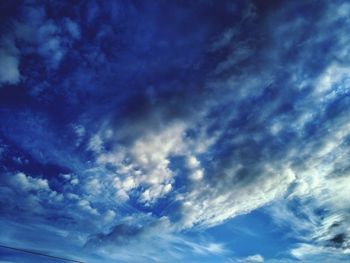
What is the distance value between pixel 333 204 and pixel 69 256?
2173 inches

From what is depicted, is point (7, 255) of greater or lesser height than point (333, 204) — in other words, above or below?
below

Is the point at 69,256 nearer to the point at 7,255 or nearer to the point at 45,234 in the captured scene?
the point at 45,234

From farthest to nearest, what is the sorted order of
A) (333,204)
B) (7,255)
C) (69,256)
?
(7,255) < (69,256) < (333,204)

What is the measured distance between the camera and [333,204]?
33.0 meters

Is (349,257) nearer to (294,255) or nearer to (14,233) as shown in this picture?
(294,255)

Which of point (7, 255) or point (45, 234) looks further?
point (7, 255)

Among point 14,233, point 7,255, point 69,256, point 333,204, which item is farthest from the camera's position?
point 7,255

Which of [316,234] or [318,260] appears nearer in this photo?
[316,234]

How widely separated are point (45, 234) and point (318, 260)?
4882cm

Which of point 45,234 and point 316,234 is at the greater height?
point 316,234

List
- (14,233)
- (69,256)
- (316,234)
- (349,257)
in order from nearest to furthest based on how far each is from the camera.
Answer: (316,234) < (349,257) < (14,233) < (69,256)

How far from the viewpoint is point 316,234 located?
37.9m

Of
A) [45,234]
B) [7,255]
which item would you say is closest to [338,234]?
[45,234]

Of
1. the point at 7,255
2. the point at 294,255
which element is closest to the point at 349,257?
the point at 294,255
